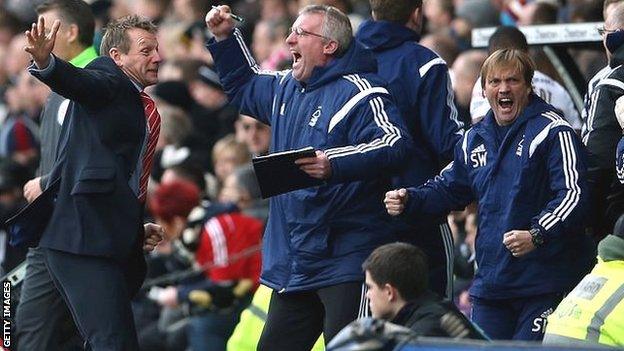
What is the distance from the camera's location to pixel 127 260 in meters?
8.55

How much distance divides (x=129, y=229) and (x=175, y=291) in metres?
4.29

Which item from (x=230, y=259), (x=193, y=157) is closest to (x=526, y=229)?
(x=230, y=259)

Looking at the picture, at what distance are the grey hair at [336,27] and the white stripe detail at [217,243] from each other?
3649 mm

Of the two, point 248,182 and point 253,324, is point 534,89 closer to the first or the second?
point 253,324

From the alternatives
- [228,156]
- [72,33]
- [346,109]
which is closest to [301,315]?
[346,109]

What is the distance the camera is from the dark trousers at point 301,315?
28.0 feet

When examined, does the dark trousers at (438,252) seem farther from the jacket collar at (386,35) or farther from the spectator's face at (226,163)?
the spectator's face at (226,163)

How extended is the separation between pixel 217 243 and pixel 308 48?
3757mm

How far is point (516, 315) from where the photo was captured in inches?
336

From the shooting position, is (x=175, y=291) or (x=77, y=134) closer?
(x=77, y=134)

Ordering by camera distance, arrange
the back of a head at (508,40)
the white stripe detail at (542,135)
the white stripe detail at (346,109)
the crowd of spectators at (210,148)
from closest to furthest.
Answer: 1. the white stripe detail at (542,135)
2. the white stripe detail at (346,109)
3. the back of a head at (508,40)
4. the crowd of spectators at (210,148)

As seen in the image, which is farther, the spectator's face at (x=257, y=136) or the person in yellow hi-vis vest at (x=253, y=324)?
the spectator's face at (x=257, y=136)

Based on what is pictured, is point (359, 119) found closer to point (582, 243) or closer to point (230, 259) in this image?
point (582, 243)

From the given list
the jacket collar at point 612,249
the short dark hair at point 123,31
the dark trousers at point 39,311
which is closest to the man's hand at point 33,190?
the dark trousers at point 39,311
